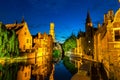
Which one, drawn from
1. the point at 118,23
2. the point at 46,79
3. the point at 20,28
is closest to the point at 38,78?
the point at 46,79

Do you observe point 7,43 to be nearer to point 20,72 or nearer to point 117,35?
point 20,72

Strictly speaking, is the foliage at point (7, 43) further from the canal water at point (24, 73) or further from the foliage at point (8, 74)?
the foliage at point (8, 74)

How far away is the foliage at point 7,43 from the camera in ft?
140

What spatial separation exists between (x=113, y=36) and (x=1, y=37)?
948 inches

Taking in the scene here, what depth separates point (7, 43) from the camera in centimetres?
4416

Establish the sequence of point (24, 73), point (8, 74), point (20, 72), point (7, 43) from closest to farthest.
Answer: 1. point (8, 74)
2. point (24, 73)
3. point (20, 72)
4. point (7, 43)

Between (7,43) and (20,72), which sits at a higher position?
(7,43)

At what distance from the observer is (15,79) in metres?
28.2

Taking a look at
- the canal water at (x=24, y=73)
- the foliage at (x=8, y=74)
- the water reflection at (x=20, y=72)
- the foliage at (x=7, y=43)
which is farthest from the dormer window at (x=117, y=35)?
the foliage at (x=7, y=43)

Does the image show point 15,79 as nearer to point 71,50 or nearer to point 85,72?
point 85,72

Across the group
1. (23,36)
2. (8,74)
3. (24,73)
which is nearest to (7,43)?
(24,73)

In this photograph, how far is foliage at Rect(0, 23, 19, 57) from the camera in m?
42.6

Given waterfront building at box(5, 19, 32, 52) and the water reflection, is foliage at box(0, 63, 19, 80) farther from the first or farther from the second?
waterfront building at box(5, 19, 32, 52)

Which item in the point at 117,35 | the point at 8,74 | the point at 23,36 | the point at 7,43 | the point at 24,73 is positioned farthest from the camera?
the point at 23,36
